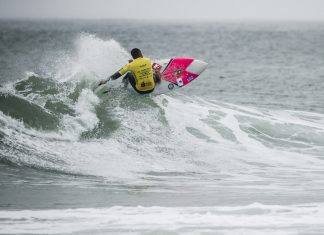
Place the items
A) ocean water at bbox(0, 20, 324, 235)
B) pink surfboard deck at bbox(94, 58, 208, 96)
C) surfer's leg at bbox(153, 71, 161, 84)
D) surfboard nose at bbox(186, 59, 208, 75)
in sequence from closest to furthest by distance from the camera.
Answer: ocean water at bbox(0, 20, 324, 235), surfer's leg at bbox(153, 71, 161, 84), pink surfboard deck at bbox(94, 58, 208, 96), surfboard nose at bbox(186, 59, 208, 75)

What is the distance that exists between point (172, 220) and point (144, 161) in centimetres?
348

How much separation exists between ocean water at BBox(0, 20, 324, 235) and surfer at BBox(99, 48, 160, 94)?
0.36 meters

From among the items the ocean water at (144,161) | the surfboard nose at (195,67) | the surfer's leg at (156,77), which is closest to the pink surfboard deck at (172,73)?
the surfboard nose at (195,67)

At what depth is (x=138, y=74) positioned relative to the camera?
14727 mm

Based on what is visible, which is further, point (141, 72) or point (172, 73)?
point (172, 73)

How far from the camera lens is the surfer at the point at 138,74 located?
14.5 m

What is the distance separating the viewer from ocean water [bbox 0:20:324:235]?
8.48m

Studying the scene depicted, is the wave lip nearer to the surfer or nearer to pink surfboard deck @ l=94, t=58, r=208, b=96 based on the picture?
the surfer

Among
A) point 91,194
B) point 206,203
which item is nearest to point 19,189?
point 91,194

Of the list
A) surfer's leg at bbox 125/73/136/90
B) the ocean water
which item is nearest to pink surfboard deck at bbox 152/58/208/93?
the ocean water

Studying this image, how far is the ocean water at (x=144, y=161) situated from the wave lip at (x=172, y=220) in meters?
0.01

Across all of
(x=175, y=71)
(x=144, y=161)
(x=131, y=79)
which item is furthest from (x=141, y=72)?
(x=144, y=161)

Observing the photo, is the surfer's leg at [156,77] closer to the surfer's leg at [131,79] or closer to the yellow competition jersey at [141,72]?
the yellow competition jersey at [141,72]

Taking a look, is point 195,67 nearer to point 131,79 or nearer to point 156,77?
point 156,77
